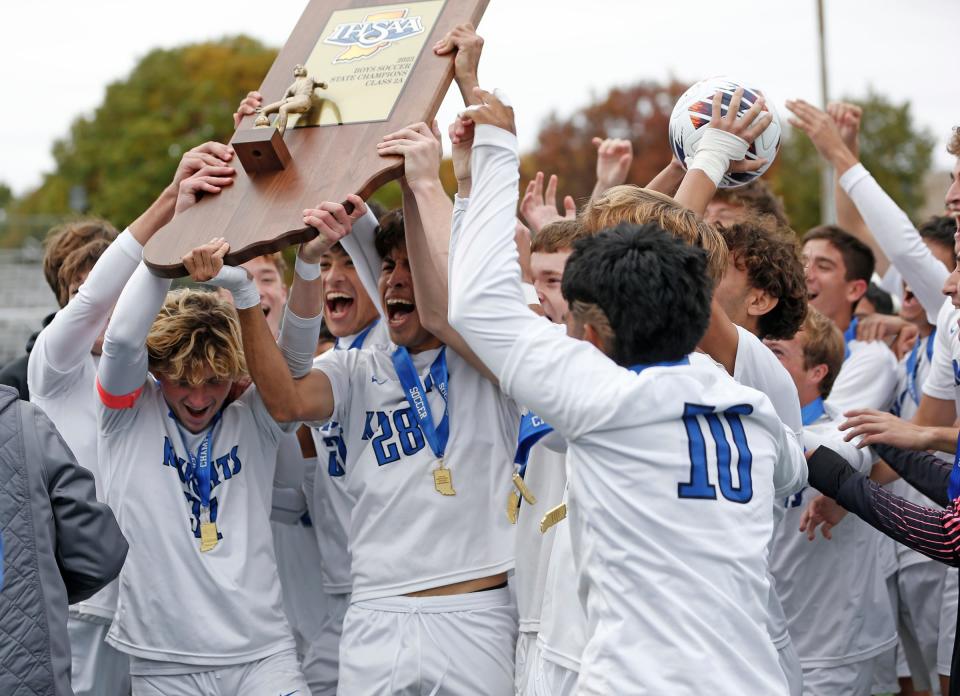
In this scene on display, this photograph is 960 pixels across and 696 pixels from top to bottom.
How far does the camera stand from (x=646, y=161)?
4259 centimetres

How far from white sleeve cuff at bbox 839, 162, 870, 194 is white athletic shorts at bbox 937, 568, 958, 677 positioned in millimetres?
2014

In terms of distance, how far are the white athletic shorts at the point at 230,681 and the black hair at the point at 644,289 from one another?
2.11 metres

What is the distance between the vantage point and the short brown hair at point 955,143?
14.6 ft

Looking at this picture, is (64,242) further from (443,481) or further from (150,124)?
(150,124)

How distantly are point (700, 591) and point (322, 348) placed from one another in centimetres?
397

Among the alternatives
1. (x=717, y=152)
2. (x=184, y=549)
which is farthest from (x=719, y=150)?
(x=184, y=549)

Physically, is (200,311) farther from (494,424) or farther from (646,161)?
(646,161)

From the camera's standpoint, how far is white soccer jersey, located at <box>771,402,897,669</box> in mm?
4938

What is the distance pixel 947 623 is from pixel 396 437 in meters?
3.15

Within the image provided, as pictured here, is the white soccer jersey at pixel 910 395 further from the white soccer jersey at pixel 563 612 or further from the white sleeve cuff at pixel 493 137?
the white sleeve cuff at pixel 493 137

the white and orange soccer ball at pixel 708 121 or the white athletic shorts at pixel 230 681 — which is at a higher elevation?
the white and orange soccer ball at pixel 708 121

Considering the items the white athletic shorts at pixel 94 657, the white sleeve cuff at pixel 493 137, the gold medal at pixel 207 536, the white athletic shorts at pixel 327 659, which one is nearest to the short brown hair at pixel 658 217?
the white sleeve cuff at pixel 493 137

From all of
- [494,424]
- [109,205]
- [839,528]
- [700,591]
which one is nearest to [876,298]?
[839,528]

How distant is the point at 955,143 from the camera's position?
4.51 m
